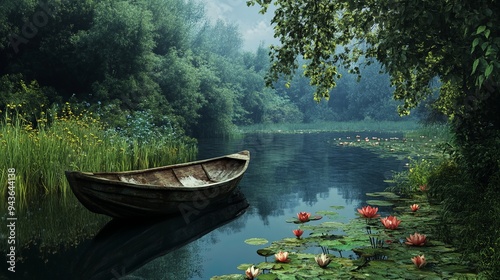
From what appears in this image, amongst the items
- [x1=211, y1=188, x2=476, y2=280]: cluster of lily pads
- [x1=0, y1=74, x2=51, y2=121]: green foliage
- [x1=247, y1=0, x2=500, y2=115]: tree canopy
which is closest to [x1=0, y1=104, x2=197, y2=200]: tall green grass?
[x1=247, y1=0, x2=500, y2=115]: tree canopy

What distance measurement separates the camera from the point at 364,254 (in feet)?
22.2

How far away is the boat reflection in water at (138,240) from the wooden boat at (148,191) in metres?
0.26

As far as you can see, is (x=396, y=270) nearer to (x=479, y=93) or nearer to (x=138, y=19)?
(x=479, y=93)

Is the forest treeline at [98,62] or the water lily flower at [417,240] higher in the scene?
the forest treeline at [98,62]

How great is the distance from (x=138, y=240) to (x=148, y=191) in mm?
1012

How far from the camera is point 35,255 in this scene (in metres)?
7.68

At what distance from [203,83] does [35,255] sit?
33.3m

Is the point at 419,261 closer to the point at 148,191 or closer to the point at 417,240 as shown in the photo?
the point at 417,240

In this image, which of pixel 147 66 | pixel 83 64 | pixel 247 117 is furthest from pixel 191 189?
pixel 247 117

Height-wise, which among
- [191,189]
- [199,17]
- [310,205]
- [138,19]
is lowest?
[310,205]

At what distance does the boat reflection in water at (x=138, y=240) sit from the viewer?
291 inches

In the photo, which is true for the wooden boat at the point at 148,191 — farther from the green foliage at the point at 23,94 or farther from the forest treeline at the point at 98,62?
the green foliage at the point at 23,94

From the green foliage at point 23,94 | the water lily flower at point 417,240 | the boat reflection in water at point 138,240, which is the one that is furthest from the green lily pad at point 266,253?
the green foliage at point 23,94

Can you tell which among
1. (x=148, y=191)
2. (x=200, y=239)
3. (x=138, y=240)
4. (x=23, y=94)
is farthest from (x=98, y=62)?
(x=200, y=239)
